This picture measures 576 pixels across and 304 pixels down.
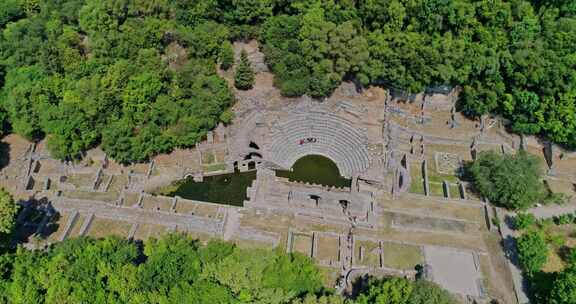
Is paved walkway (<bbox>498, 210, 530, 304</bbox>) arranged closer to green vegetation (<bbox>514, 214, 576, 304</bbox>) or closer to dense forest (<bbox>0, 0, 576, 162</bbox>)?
green vegetation (<bbox>514, 214, 576, 304</bbox>)

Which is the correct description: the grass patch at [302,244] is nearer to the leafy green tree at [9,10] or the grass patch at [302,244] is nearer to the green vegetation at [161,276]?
the green vegetation at [161,276]

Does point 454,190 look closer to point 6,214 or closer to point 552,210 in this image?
point 552,210

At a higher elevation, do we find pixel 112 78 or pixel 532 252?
pixel 112 78

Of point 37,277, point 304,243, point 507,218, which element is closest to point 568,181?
point 507,218

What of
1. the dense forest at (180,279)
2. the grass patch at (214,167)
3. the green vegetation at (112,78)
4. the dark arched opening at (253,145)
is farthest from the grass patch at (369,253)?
the green vegetation at (112,78)

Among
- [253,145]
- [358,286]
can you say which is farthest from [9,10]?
[358,286]
